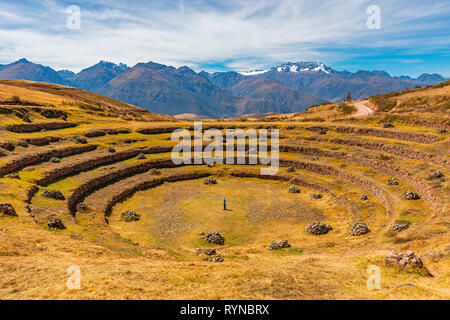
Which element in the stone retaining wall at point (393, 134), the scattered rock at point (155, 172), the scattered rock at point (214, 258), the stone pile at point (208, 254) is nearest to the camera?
the scattered rock at point (214, 258)

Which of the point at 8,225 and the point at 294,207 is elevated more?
the point at 8,225

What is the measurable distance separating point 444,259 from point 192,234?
82.5ft

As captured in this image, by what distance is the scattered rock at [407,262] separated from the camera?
1664 centimetres

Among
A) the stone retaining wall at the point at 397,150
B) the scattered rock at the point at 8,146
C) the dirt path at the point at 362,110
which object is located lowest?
the stone retaining wall at the point at 397,150

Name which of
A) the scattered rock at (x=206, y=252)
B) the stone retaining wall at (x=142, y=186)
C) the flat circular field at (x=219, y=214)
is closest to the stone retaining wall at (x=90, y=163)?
the stone retaining wall at (x=142, y=186)

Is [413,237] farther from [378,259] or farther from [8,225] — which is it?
[8,225]

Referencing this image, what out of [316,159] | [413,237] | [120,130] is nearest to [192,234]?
[413,237]

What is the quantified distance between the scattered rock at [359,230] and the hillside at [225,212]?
0.72 ft

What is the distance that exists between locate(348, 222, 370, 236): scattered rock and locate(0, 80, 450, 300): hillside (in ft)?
0.72

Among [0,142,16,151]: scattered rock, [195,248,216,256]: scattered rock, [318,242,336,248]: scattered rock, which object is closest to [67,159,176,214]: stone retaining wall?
[0,142,16,151]: scattered rock

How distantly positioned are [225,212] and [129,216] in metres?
14.2

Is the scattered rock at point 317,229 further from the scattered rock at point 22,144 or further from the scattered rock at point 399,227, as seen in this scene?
the scattered rock at point 22,144

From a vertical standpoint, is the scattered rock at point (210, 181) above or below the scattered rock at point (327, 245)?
above
